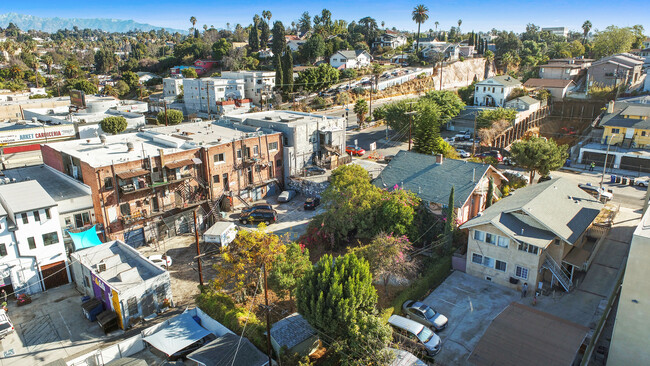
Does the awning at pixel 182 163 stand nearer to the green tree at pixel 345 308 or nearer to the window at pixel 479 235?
the green tree at pixel 345 308

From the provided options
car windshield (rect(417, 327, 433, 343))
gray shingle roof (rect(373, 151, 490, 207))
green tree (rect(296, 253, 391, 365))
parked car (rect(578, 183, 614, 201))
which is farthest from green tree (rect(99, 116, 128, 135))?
parked car (rect(578, 183, 614, 201))

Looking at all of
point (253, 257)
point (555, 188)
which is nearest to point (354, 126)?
point (555, 188)

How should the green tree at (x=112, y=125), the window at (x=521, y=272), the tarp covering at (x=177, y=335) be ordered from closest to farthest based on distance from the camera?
the tarp covering at (x=177, y=335) < the window at (x=521, y=272) < the green tree at (x=112, y=125)

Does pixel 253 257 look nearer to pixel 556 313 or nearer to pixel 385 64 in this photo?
pixel 556 313

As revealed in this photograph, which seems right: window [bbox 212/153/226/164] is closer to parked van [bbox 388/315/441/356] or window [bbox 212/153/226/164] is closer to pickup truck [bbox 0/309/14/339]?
pickup truck [bbox 0/309/14/339]

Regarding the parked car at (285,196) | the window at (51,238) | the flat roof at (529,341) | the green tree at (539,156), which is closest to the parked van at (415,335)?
the flat roof at (529,341)
